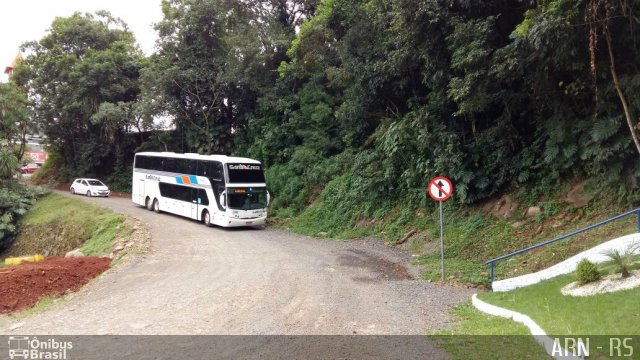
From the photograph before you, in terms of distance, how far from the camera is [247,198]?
21656 millimetres

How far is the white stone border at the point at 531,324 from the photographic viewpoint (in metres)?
5.37

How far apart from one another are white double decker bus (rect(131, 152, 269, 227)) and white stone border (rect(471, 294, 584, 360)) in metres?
14.1

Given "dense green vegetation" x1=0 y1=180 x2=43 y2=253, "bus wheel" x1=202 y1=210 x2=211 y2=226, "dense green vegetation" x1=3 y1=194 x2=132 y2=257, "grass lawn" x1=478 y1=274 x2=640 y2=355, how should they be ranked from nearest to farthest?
"grass lawn" x1=478 y1=274 x2=640 y2=355 < "dense green vegetation" x1=3 y1=194 x2=132 y2=257 < "bus wheel" x1=202 y1=210 x2=211 y2=226 < "dense green vegetation" x1=0 y1=180 x2=43 y2=253

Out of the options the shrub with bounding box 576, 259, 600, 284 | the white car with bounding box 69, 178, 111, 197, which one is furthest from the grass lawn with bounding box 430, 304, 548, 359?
the white car with bounding box 69, 178, 111, 197

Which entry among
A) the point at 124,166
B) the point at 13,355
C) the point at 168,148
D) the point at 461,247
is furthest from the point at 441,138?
the point at 124,166

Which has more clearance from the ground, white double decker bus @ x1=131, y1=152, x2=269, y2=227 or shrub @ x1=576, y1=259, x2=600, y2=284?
white double decker bus @ x1=131, y1=152, x2=269, y2=227

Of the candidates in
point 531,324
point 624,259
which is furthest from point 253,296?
point 624,259

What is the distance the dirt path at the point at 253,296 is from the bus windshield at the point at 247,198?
5119mm

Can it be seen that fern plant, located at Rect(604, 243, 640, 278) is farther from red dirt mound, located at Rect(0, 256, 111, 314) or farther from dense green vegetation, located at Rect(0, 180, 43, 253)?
dense green vegetation, located at Rect(0, 180, 43, 253)

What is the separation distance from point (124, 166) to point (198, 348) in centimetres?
3945

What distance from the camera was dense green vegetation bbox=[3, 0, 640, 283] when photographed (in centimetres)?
1160

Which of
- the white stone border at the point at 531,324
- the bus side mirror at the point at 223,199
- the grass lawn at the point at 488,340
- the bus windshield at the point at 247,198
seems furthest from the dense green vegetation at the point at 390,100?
the grass lawn at the point at 488,340

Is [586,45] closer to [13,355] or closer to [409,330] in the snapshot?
[409,330]

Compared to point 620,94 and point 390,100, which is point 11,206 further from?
point 620,94
